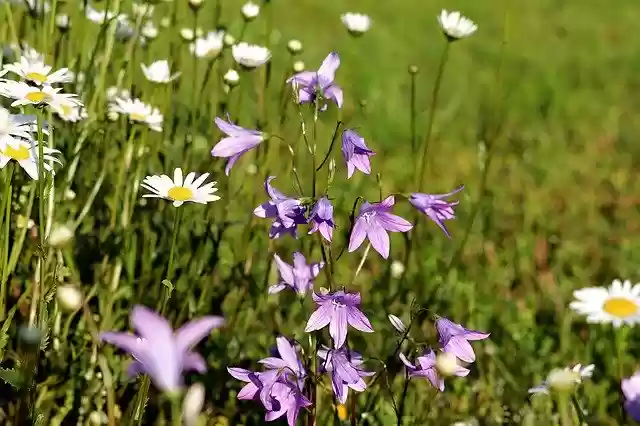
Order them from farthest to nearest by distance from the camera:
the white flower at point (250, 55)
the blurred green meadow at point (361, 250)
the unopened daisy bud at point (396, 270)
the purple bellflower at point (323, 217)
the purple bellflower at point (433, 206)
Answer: the unopened daisy bud at point (396, 270) → the white flower at point (250, 55) → the blurred green meadow at point (361, 250) → the purple bellflower at point (433, 206) → the purple bellflower at point (323, 217)

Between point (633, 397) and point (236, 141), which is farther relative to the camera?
point (236, 141)

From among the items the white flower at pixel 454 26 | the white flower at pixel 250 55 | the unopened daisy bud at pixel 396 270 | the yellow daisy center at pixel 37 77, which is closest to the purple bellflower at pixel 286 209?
the yellow daisy center at pixel 37 77

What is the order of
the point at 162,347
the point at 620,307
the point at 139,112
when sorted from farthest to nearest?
the point at 139,112 → the point at 620,307 → the point at 162,347

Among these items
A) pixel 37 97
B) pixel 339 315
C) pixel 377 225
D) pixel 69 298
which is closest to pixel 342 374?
pixel 339 315

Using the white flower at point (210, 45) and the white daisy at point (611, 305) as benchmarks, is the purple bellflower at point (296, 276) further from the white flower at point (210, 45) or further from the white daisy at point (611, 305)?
the white flower at point (210, 45)

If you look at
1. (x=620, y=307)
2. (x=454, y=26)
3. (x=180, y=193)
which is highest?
(x=454, y=26)

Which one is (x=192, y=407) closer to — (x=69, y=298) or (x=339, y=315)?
(x=69, y=298)

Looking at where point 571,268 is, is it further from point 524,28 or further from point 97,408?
point 524,28

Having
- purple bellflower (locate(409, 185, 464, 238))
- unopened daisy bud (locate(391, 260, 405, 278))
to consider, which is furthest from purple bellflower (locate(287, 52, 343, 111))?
unopened daisy bud (locate(391, 260, 405, 278))
